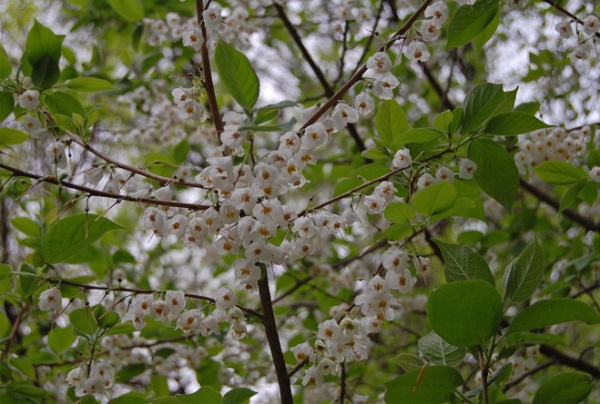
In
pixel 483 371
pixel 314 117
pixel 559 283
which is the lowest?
pixel 483 371

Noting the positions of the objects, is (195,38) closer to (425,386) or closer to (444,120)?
(444,120)

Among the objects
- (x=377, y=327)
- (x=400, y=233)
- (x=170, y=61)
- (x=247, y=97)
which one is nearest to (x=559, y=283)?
(x=377, y=327)

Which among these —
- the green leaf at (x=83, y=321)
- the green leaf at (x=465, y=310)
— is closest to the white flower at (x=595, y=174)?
the green leaf at (x=465, y=310)

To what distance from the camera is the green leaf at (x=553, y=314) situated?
1242mm

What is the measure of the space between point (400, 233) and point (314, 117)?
390 mm

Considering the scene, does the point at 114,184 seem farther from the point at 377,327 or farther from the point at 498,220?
the point at 498,220

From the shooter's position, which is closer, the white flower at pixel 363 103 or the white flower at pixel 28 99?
the white flower at pixel 363 103

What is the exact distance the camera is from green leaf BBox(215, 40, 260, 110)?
1.47 meters

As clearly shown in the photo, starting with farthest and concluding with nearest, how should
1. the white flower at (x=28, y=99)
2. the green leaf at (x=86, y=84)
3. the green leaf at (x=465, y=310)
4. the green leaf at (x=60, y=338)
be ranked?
the green leaf at (x=60, y=338), the green leaf at (x=86, y=84), the white flower at (x=28, y=99), the green leaf at (x=465, y=310)

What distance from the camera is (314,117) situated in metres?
1.56

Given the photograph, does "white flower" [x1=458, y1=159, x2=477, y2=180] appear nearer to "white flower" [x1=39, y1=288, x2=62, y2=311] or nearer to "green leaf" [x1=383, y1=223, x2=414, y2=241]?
"green leaf" [x1=383, y1=223, x2=414, y2=241]

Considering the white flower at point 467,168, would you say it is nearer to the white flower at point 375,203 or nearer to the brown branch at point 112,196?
the white flower at point 375,203

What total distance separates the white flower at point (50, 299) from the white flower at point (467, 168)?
1.19 metres

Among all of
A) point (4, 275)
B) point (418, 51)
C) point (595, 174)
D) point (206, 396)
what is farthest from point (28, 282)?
point (595, 174)
